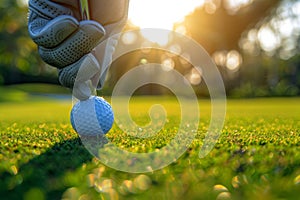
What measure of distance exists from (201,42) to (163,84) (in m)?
4.85

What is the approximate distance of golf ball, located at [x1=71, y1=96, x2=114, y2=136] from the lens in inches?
105

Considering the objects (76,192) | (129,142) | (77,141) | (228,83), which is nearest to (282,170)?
(76,192)

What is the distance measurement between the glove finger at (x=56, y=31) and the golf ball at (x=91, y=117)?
1.81 feet

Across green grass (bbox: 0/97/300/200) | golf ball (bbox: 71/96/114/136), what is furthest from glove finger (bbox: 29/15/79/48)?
green grass (bbox: 0/97/300/200)

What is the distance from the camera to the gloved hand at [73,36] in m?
2.37

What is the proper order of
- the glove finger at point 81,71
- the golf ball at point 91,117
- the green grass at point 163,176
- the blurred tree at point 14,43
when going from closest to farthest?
the green grass at point 163,176 < the glove finger at point 81,71 < the golf ball at point 91,117 < the blurred tree at point 14,43

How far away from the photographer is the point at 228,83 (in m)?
28.4

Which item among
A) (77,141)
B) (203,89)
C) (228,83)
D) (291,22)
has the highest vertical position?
(291,22)

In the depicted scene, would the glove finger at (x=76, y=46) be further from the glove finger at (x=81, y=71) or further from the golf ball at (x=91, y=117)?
the golf ball at (x=91, y=117)

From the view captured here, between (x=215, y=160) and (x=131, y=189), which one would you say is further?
(x=215, y=160)

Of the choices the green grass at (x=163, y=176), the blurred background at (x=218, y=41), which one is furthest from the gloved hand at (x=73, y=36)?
the blurred background at (x=218, y=41)

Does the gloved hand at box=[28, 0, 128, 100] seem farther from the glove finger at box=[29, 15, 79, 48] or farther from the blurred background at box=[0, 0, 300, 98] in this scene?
the blurred background at box=[0, 0, 300, 98]

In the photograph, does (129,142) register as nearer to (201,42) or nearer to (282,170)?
(282,170)

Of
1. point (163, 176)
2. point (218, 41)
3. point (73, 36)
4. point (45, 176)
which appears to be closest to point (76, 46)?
point (73, 36)
